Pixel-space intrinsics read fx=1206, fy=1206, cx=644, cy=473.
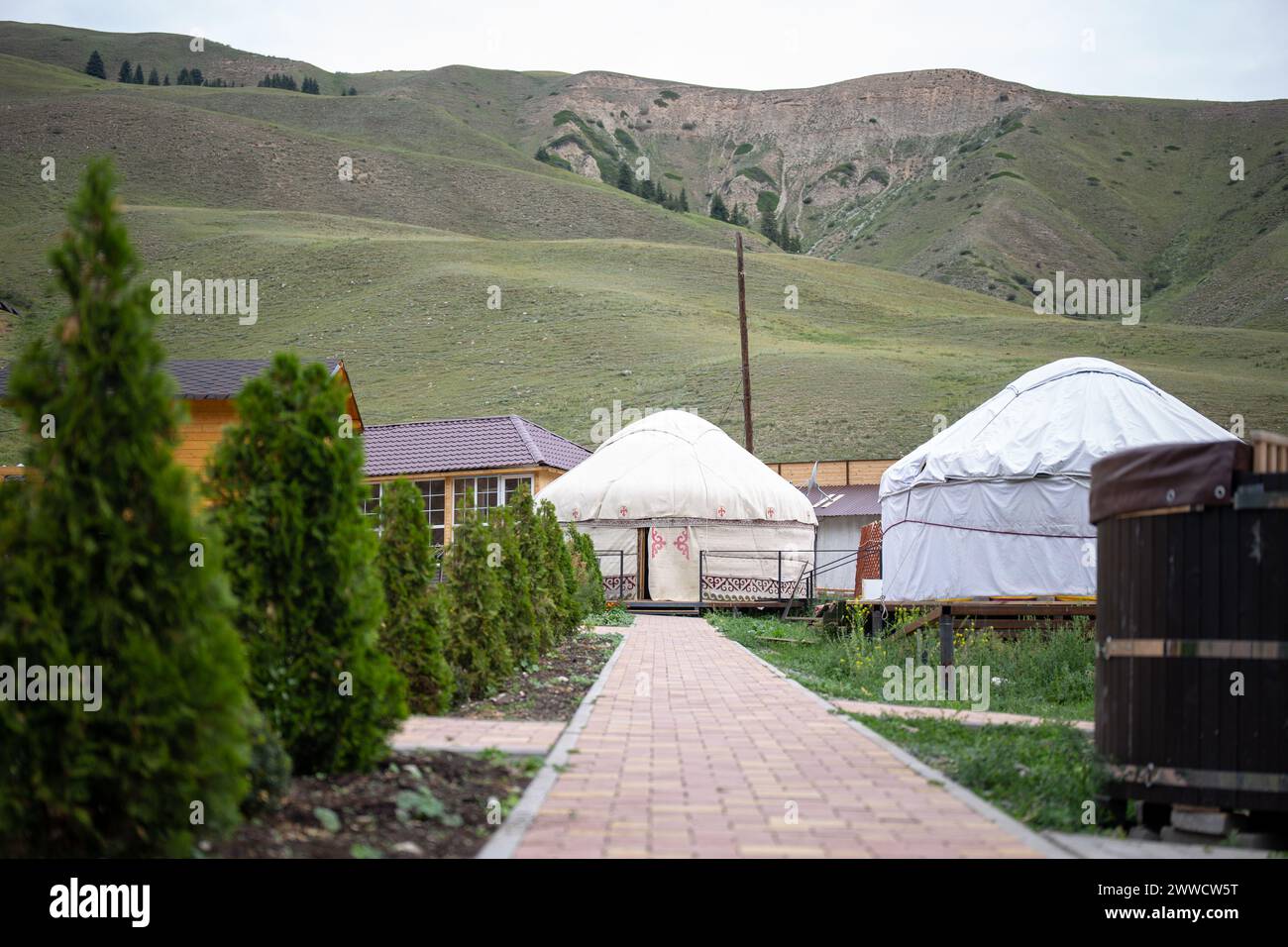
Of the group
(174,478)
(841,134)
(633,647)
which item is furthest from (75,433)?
(841,134)

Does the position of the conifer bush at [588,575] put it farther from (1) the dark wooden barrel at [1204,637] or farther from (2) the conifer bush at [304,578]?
(1) the dark wooden barrel at [1204,637]

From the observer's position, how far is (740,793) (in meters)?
4.89

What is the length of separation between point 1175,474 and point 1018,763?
6.23ft

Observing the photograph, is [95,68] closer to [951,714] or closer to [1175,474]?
[951,714]

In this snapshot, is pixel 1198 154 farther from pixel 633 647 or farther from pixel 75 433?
pixel 75 433

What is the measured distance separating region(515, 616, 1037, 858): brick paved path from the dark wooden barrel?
0.80m

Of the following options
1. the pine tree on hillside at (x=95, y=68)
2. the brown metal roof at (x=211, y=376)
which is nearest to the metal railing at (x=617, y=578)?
the brown metal roof at (x=211, y=376)

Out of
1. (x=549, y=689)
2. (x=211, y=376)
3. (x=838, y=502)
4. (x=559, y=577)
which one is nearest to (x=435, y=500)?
(x=211, y=376)

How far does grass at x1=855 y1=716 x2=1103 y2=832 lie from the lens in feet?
16.3

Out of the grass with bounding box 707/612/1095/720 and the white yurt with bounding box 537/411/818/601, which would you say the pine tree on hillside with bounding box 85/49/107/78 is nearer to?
the white yurt with bounding box 537/411/818/601

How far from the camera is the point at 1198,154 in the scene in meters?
122

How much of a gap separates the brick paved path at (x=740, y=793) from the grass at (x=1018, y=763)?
0.26 metres

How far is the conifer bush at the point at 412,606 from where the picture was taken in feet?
22.8
